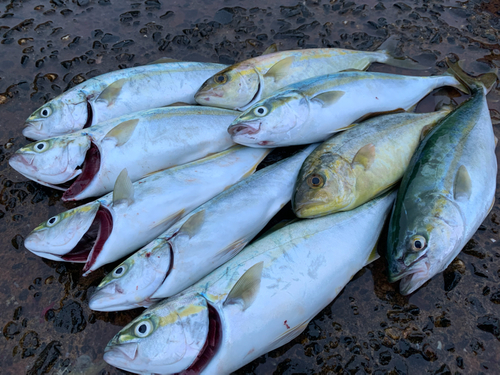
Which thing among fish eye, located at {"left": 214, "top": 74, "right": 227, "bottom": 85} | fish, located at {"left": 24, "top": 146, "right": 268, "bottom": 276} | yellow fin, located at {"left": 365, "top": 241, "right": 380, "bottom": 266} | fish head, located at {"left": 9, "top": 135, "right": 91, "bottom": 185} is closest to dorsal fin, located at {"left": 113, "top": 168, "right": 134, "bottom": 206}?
fish, located at {"left": 24, "top": 146, "right": 268, "bottom": 276}

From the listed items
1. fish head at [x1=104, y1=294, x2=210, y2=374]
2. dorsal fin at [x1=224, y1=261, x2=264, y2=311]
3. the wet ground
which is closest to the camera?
fish head at [x1=104, y1=294, x2=210, y2=374]

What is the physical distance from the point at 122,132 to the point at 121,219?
781mm

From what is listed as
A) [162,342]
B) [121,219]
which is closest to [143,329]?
[162,342]

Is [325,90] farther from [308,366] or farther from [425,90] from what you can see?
[308,366]

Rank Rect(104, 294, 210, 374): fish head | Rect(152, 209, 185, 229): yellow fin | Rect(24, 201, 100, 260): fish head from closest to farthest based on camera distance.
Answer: Rect(104, 294, 210, 374): fish head → Rect(24, 201, 100, 260): fish head → Rect(152, 209, 185, 229): yellow fin

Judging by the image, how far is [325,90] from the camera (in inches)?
117

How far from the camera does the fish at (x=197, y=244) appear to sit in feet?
7.36

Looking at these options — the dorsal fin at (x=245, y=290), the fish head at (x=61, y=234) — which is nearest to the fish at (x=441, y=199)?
the dorsal fin at (x=245, y=290)

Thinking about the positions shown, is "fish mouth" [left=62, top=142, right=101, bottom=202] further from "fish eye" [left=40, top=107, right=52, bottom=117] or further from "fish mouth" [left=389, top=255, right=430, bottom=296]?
"fish mouth" [left=389, top=255, right=430, bottom=296]

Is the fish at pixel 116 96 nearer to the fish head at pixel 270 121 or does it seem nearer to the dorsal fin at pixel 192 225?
the fish head at pixel 270 121

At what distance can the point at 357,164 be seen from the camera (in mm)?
2625

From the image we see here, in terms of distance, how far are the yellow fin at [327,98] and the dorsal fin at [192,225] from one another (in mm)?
1355

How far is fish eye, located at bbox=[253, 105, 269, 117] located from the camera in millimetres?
2786

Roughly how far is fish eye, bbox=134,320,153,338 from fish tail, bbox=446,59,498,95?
3401 mm
